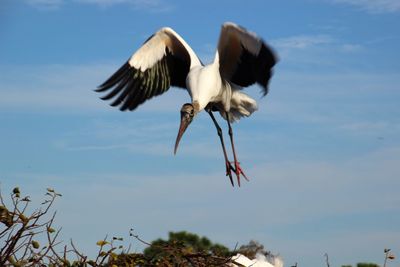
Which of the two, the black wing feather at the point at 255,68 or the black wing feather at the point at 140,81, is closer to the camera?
the black wing feather at the point at 255,68

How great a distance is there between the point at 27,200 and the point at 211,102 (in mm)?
4611

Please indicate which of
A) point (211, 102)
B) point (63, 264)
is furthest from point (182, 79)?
point (63, 264)

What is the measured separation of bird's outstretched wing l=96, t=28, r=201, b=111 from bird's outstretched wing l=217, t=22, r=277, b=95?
443 millimetres

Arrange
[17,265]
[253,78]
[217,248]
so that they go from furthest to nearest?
[253,78] < [217,248] < [17,265]

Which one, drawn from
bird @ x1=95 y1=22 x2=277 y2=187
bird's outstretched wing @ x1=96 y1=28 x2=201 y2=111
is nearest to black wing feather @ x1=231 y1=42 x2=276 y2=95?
bird @ x1=95 y1=22 x2=277 y2=187

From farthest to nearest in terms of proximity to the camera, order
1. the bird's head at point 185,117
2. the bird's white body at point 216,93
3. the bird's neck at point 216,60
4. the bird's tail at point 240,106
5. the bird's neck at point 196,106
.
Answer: the bird's tail at point 240,106, the bird's neck at point 216,60, the bird's white body at point 216,93, the bird's neck at point 196,106, the bird's head at point 185,117

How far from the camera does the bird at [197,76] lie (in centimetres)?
788

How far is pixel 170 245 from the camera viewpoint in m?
4.31

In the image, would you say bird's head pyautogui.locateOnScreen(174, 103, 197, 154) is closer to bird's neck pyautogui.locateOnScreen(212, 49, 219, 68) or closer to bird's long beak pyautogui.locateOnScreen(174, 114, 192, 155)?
bird's long beak pyautogui.locateOnScreen(174, 114, 192, 155)

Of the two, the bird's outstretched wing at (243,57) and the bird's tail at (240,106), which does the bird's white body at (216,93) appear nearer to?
the bird's tail at (240,106)

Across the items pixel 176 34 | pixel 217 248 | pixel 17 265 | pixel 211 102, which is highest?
pixel 176 34

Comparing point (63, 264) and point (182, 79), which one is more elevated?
point (182, 79)

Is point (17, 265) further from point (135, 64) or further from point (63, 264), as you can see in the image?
point (135, 64)

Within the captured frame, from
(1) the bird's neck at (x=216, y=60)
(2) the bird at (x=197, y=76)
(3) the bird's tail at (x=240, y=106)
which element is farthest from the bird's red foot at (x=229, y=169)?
(1) the bird's neck at (x=216, y=60)
